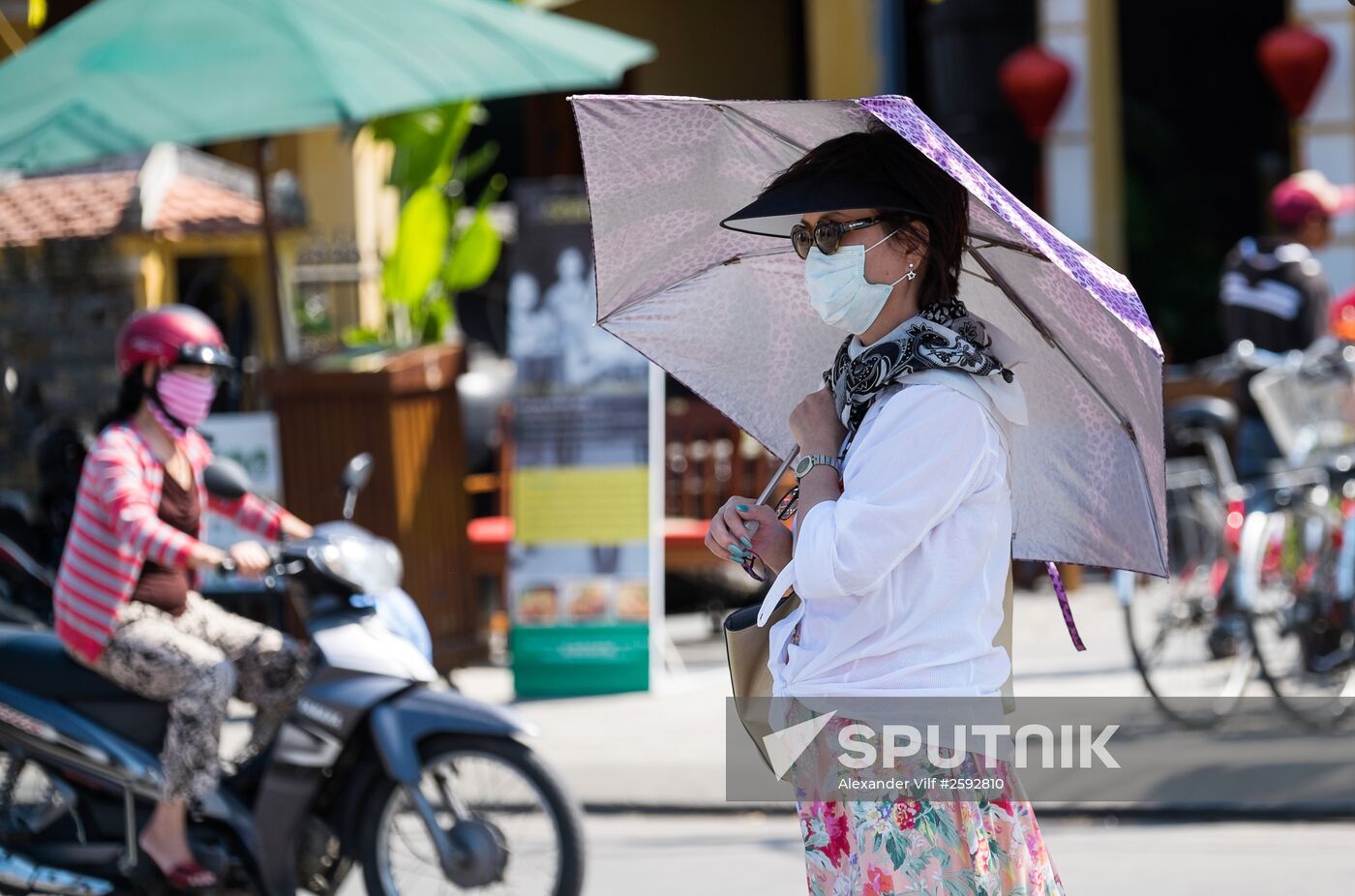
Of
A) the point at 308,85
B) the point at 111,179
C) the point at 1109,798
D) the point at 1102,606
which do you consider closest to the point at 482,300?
the point at 111,179

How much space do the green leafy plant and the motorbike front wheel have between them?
485 cm

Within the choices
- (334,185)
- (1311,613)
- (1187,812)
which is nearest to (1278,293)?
(1311,613)

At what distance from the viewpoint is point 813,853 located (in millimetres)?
2750

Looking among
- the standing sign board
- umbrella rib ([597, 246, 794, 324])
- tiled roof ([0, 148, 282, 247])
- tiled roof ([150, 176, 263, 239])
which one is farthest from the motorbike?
tiled roof ([150, 176, 263, 239])

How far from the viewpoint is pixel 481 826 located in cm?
471

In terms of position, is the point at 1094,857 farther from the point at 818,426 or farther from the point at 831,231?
the point at 831,231

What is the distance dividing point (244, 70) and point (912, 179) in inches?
187

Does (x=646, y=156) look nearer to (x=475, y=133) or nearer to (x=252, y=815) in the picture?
(x=252, y=815)

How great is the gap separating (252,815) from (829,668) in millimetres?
2642

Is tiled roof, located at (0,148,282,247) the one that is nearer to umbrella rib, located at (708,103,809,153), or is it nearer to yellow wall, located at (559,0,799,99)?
yellow wall, located at (559,0,799,99)

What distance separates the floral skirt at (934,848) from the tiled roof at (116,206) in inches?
293

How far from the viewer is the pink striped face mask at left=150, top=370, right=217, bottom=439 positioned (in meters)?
4.90

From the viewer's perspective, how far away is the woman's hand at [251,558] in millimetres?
4711

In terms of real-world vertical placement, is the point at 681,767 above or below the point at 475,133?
below
